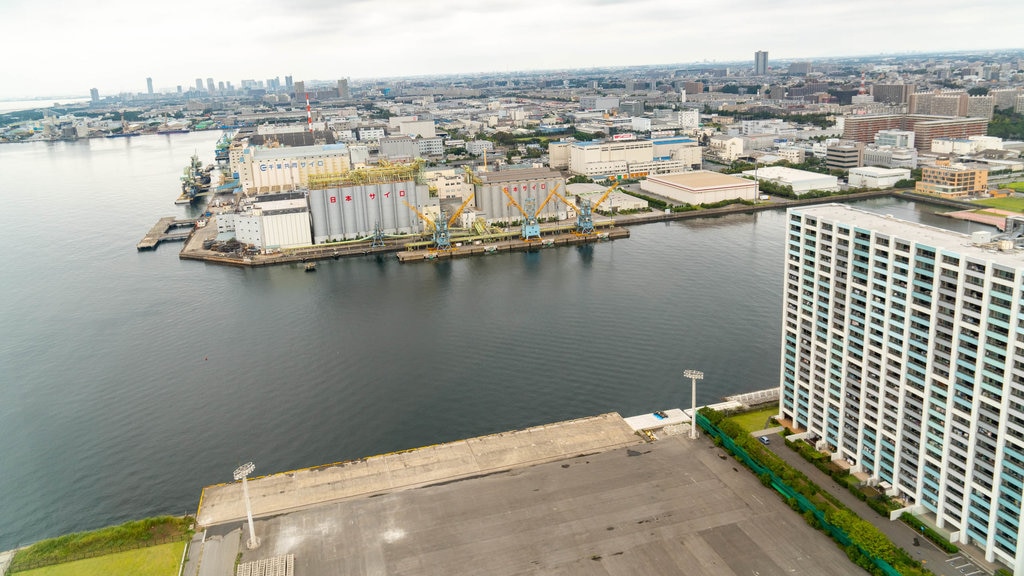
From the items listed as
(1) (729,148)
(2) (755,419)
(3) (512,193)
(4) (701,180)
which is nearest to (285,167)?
(3) (512,193)

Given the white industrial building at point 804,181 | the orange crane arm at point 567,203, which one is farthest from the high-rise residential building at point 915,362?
the white industrial building at point 804,181

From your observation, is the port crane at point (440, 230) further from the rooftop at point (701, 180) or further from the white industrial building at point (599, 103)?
the white industrial building at point (599, 103)

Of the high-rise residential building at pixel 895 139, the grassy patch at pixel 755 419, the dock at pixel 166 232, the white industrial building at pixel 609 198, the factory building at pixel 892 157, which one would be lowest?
the grassy patch at pixel 755 419

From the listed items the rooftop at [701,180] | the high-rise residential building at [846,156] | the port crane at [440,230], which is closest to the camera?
the port crane at [440,230]

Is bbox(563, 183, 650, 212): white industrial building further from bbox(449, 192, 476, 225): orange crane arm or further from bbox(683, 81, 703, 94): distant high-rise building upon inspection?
bbox(683, 81, 703, 94): distant high-rise building

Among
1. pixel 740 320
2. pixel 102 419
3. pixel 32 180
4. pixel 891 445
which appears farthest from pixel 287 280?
pixel 32 180

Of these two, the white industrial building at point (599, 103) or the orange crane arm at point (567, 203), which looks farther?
the white industrial building at point (599, 103)

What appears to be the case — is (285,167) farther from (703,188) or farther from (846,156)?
(846,156)
